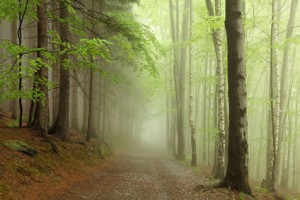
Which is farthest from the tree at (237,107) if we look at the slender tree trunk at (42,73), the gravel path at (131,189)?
the slender tree trunk at (42,73)

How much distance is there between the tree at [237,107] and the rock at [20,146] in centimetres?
678

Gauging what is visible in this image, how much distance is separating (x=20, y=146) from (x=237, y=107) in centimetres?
753

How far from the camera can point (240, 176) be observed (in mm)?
8828

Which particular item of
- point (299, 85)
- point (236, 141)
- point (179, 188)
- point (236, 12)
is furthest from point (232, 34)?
point (299, 85)

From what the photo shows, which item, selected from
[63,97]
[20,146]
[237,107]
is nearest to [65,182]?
[20,146]

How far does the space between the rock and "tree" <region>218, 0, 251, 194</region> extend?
22.3 feet

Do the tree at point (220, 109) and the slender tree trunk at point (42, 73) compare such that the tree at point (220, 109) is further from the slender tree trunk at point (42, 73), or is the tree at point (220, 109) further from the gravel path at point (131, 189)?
the slender tree trunk at point (42, 73)

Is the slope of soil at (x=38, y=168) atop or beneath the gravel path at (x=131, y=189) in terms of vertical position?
atop

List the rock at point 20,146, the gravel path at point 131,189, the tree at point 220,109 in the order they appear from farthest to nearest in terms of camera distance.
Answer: the tree at point 220,109 → the rock at point 20,146 → the gravel path at point 131,189

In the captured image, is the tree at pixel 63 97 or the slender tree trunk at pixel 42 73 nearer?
the slender tree trunk at pixel 42 73

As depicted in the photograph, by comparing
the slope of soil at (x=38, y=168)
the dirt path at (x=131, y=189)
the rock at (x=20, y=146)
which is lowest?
the dirt path at (x=131, y=189)

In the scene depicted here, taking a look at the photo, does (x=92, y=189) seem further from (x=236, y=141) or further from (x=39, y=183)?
(x=236, y=141)

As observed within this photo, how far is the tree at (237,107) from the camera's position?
8852mm

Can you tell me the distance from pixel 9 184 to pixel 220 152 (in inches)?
371
